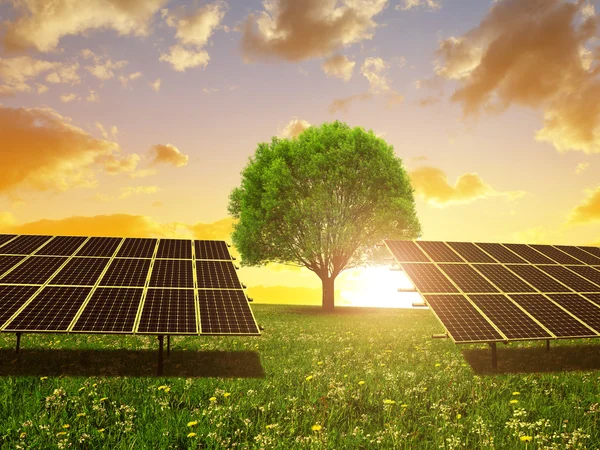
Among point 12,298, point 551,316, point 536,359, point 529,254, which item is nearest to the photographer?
point 12,298

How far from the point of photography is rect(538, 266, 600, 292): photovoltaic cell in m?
15.4

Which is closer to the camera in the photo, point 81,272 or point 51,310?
point 51,310

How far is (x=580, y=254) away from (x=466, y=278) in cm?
824

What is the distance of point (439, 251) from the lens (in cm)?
1661

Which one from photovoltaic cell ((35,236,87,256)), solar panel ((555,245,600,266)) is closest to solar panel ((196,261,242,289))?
photovoltaic cell ((35,236,87,256))

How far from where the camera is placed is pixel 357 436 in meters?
7.39

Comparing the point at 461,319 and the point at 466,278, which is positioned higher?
the point at 466,278

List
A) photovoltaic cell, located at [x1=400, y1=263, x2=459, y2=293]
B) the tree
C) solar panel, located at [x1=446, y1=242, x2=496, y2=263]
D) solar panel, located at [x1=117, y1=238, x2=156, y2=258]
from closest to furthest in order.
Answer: photovoltaic cell, located at [x1=400, y1=263, x2=459, y2=293] → solar panel, located at [x1=117, y1=238, x2=156, y2=258] → solar panel, located at [x1=446, y1=242, x2=496, y2=263] → the tree

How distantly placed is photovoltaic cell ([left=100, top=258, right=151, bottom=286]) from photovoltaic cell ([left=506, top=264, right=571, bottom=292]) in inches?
470

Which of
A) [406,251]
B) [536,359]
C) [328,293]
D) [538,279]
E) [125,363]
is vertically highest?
[406,251]

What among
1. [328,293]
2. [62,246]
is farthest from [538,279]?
[328,293]

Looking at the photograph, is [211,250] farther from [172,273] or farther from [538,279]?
[538,279]

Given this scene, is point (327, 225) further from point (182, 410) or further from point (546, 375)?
point (182, 410)

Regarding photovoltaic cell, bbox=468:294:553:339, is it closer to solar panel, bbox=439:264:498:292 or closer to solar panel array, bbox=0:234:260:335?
solar panel, bbox=439:264:498:292
